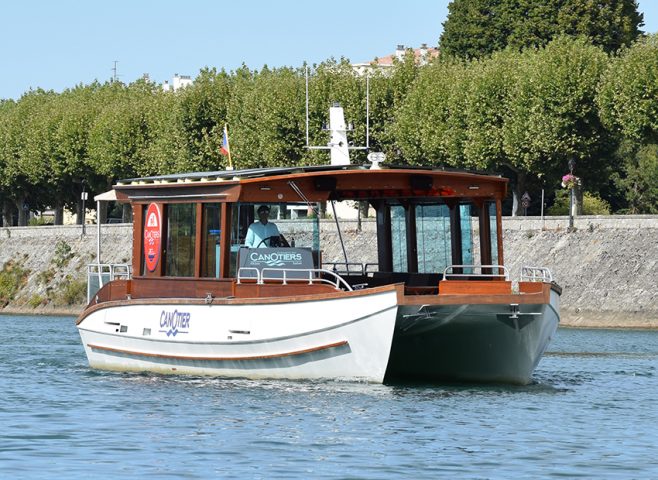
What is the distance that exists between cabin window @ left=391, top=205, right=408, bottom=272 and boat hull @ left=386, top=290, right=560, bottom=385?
2.90m

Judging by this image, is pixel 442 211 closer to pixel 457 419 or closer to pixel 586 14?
pixel 457 419

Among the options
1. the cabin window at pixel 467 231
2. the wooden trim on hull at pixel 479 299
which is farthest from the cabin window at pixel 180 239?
the wooden trim on hull at pixel 479 299

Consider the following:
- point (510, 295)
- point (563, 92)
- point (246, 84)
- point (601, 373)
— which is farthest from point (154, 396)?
point (246, 84)

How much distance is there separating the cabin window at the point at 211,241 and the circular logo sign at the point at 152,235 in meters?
1.23

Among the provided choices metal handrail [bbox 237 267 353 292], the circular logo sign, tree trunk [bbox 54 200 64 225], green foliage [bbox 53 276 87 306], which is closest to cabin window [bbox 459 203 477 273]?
metal handrail [bbox 237 267 353 292]

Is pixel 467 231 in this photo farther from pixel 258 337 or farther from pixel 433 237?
pixel 258 337

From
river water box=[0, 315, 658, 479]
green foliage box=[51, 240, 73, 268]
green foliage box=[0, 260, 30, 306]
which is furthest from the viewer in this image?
green foliage box=[0, 260, 30, 306]

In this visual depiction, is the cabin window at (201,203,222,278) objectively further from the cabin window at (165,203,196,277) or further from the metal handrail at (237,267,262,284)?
the metal handrail at (237,267,262,284)

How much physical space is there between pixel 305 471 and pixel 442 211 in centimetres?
1015

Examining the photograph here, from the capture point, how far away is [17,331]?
4834 centimetres

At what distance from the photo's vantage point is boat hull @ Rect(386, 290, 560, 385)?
23000 millimetres

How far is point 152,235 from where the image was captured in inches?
1054

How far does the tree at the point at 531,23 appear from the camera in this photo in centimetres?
8019

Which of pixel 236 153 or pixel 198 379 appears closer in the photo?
pixel 198 379
